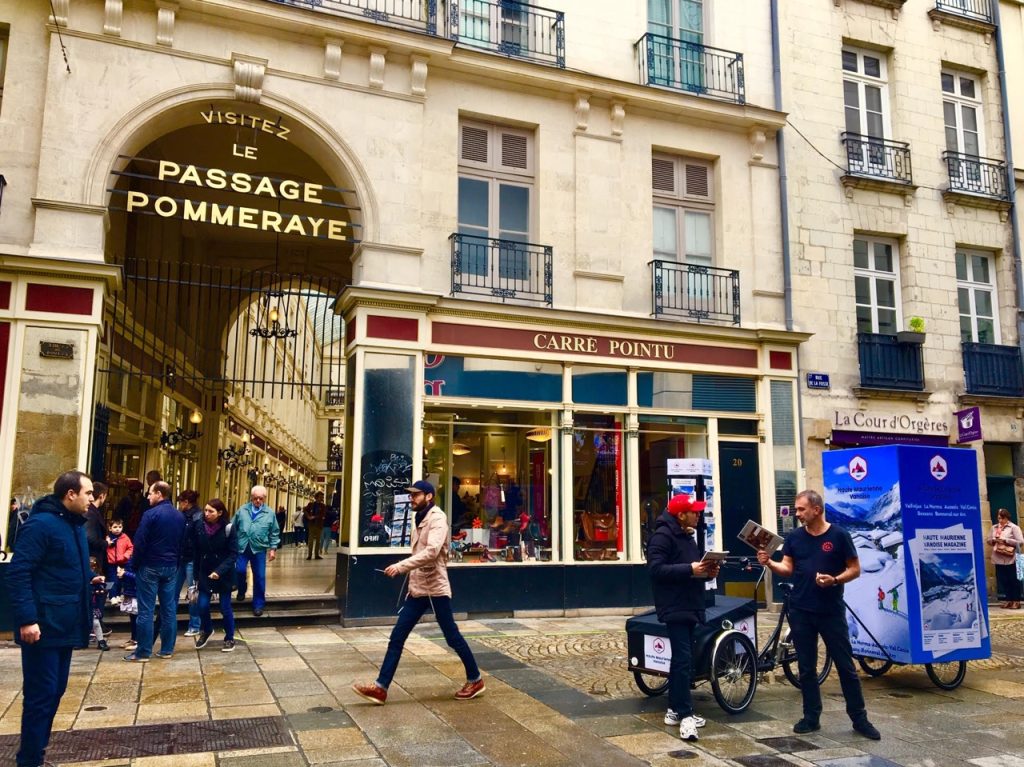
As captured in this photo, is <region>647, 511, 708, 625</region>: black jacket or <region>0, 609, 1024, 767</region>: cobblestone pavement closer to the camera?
<region>0, 609, 1024, 767</region>: cobblestone pavement

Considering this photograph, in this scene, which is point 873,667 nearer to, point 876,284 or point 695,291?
point 695,291

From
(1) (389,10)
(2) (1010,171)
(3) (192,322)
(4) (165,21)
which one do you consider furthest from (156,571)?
(2) (1010,171)

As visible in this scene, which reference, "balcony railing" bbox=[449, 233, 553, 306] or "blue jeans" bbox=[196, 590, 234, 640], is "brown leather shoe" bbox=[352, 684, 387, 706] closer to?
"blue jeans" bbox=[196, 590, 234, 640]

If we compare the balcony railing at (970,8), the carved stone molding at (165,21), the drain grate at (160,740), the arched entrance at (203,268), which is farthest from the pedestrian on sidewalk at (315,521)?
the balcony railing at (970,8)

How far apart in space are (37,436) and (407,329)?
487cm

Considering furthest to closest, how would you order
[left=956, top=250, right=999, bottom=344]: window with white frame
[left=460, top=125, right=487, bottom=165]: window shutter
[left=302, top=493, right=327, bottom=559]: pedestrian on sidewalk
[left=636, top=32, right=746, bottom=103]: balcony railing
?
[left=302, top=493, right=327, bottom=559]: pedestrian on sidewalk, [left=956, top=250, right=999, bottom=344]: window with white frame, [left=636, top=32, right=746, bottom=103]: balcony railing, [left=460, top=125, right=487, bottom=165]: window shutter

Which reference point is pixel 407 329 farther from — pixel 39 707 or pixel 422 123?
pixel 39 707

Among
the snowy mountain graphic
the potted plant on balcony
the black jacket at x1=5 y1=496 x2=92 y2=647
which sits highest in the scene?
the potted plant on balcony

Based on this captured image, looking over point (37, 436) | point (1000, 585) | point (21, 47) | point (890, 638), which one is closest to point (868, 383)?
point (1000, 585)

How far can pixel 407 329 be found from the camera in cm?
1235

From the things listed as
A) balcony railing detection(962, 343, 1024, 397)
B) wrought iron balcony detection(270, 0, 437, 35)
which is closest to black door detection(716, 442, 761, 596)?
balcony railing detection(962, 343, 1024, 397)

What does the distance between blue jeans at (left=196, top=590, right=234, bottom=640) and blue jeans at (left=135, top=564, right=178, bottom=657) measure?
0.41 m

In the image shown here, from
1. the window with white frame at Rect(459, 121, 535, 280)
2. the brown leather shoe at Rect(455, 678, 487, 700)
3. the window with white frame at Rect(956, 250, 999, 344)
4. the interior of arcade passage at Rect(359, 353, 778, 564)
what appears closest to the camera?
the brown leather shoe at Rect(455, 678, 487, 700)

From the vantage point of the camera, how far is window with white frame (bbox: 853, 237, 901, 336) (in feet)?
51.4
